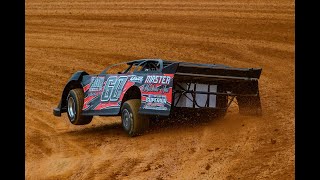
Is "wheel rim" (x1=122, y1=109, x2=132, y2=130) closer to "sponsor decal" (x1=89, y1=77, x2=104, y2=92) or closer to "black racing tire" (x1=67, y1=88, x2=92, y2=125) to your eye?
"sponsor decal" (x1=89, y1=77, x2=104, y2=92)

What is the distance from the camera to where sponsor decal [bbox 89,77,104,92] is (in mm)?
12334

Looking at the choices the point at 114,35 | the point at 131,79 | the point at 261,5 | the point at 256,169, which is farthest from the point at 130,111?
the point at 261,5

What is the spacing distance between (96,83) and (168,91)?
92.0 inches

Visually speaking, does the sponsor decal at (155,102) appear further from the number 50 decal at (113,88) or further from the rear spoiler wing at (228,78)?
the number 50 decal at (113,88)

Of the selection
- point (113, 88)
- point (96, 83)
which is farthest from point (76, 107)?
point (113, 88)

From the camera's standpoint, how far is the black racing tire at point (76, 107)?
502 inches

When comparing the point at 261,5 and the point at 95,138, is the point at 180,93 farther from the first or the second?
the point at 261,5

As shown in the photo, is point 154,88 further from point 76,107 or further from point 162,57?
point 162,57

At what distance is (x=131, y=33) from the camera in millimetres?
24922

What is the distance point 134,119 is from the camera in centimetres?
1100

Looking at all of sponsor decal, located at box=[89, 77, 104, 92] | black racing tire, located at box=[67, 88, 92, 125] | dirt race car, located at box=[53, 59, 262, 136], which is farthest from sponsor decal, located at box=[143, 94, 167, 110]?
black racing tire, located at box=[67, 88, 92, 125]

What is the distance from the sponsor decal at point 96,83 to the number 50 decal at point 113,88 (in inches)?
8.5

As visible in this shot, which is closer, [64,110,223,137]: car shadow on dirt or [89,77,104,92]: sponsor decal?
[64,110,223,137]: car shadow on dirt

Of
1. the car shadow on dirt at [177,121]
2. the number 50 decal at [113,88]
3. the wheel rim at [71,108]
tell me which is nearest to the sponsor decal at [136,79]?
the number 50 decal at [113,88]
